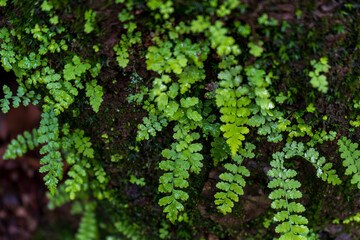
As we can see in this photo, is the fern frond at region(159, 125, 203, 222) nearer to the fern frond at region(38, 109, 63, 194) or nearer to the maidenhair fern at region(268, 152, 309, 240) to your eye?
the maidenhair fern at region(268, 152, 309, 240)

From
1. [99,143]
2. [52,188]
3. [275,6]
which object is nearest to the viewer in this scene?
[275,6]

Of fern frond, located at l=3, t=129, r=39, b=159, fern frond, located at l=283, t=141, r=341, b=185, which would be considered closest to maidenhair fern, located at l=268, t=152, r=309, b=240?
fern frond, located at l=283, t=141, r=341, b=185

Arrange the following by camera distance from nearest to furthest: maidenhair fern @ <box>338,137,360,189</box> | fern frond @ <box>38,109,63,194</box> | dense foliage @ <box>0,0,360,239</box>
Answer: dense foliage @ <box>0,0,360,239</box> → maidenhair fern @ <box>338,137,360,189</box> → fern frond @ <box>38,109,63,194</box>

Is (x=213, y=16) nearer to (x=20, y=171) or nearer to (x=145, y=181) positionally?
(x=145, y=181)

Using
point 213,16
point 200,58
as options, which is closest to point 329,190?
point 200,58

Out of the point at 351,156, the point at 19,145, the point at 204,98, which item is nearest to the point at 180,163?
the point at 204,98

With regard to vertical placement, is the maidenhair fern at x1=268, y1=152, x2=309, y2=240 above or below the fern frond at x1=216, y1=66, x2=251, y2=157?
below

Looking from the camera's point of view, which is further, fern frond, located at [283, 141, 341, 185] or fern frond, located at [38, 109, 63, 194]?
fern frond, located at [38, 109, 63, 194]

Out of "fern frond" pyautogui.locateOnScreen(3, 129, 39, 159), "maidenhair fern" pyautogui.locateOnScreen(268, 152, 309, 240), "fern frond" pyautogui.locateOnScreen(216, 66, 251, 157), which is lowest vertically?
"maidenhair fern" pyautogui.locateOnScreen(268, 152, 309, 240)
